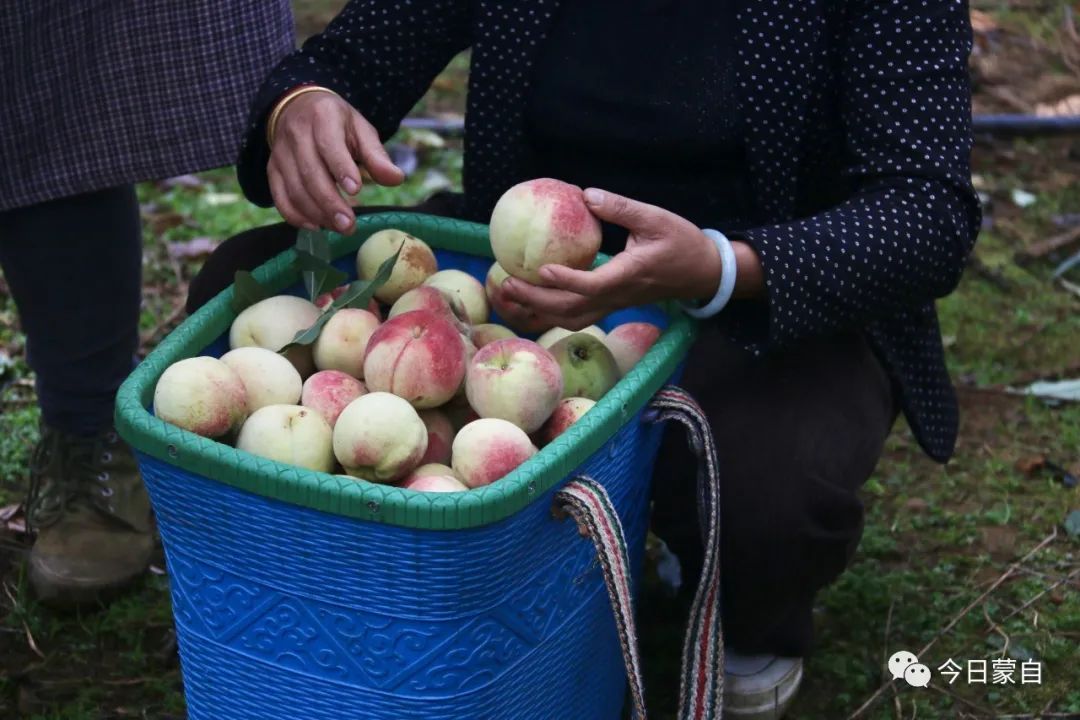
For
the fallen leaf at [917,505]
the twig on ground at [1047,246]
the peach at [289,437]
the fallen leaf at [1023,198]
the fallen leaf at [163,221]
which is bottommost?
the fallen leaf at [1023,198]

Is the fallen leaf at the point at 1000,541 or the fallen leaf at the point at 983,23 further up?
the fallen leaf at the point at 1000,541

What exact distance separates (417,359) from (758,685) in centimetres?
78

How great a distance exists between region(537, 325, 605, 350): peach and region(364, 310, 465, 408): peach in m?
0.18

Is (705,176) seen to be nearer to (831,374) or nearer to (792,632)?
(831,374)

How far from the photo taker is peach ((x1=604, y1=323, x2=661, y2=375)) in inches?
72.2

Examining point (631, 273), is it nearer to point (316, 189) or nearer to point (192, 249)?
point (316, 189)

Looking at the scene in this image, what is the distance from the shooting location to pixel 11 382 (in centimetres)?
299

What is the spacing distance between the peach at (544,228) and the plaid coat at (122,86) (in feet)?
2.53

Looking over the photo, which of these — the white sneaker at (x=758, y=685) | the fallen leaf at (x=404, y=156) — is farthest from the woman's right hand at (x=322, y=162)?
the fallen leaf at (x=404, y=156)

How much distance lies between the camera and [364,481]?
1.40 metres

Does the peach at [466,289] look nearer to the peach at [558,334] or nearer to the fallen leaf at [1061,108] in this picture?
the peach at [558,334]

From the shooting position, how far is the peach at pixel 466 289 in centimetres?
191

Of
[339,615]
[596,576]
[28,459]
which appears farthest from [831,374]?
[28,459]

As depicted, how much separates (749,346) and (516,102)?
537 millimetres
